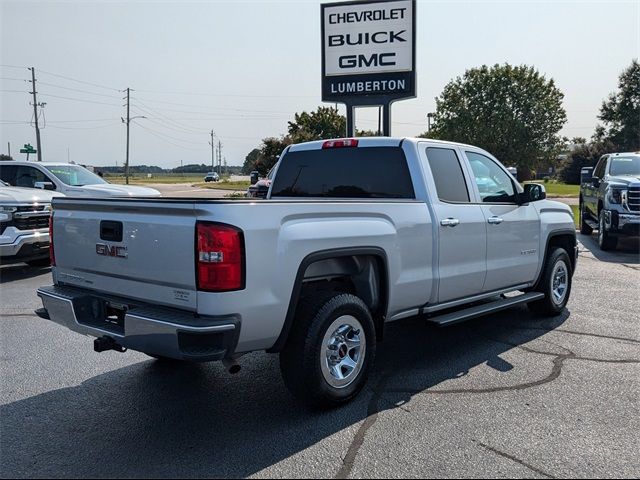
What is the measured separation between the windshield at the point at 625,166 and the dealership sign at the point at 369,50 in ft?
21.5

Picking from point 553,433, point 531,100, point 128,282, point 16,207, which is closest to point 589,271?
point 553,433

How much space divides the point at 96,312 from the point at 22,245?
5.87 metres

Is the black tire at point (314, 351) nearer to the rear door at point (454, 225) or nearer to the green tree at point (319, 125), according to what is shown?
the rear door at point (454, 225)

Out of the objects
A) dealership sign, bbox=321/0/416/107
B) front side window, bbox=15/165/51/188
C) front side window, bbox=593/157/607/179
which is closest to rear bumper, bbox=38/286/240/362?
front side window, bbox=15/165/51/188

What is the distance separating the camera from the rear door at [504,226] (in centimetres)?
568

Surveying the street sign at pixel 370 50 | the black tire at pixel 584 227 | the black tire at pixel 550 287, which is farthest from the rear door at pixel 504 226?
the street sign at pixel 370 50

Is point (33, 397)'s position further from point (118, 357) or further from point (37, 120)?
point (37, 120)

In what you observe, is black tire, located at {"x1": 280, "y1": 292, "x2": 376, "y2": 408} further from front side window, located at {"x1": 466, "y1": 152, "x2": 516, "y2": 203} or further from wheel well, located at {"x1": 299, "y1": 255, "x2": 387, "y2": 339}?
front side window, located at {"x1": 466, "y1": 152, "x2": 516, "y2": 203}

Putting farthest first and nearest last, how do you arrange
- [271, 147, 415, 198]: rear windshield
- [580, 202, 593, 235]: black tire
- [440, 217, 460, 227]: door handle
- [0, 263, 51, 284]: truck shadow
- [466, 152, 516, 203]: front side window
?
[580, 202, 593, 235]: black tire, [0, 263, 51, 284]: truck shadow, [466, 152, 516, 203]: front side window, [271, 147, 415, 198]: rear windshield, [440, 217, 460, 227]: door handle

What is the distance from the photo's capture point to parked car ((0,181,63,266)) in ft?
29.9

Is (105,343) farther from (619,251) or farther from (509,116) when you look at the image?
(509,116)

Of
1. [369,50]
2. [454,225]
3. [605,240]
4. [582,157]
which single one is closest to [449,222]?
[454,225]

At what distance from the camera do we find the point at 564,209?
7.02 metres

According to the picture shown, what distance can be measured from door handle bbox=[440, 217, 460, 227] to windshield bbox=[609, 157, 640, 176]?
9.99 meters
